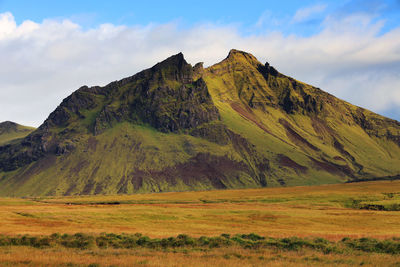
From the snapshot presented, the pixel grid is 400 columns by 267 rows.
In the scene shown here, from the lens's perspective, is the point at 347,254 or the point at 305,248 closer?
the point at 347,254

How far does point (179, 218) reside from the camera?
86.5m

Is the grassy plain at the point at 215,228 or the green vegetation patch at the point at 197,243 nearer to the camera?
the grassy plain at the point at 215,228

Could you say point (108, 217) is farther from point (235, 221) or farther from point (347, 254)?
point (347, 254)

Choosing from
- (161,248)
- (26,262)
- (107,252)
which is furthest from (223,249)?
(26,262)

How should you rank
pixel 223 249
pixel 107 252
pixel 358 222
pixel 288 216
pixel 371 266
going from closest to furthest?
pixel 371 266 < pixel 107 252 < pixel 223 249 < pixel 358 222 < pixel 288 216

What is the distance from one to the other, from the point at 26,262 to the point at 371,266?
2576cm

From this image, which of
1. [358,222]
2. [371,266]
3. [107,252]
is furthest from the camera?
[358,222]

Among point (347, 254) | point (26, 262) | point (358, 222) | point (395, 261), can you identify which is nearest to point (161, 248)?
point (26, 262)

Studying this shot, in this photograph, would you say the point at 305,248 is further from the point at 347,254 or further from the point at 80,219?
the point at 80,219

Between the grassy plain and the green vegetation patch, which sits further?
the green vegetation patch

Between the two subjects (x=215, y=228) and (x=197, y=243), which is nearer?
(x=197, y=243)

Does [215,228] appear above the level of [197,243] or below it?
below

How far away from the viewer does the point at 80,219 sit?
274 feet

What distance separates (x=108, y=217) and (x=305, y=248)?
5153 cm
